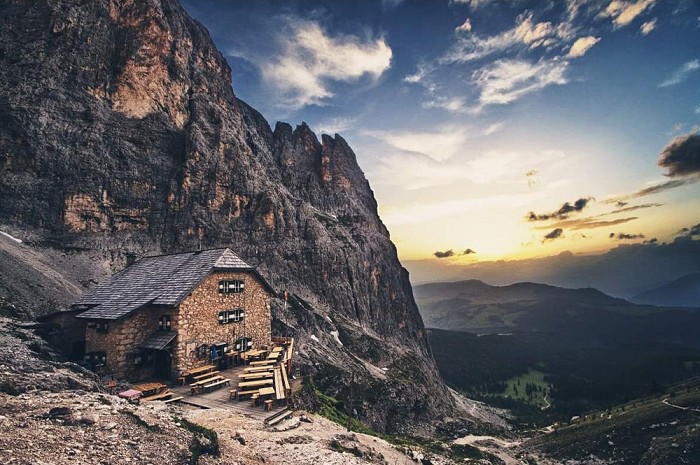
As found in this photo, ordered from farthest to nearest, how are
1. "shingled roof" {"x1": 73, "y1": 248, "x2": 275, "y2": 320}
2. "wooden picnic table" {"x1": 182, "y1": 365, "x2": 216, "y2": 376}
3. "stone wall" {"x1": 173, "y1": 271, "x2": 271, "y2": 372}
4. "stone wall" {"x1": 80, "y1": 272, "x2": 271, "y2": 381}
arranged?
"shingled roof" {"x1": 73, "y1": 248, "x2": 275, "y2": 320} < "stone wall" {"x1": 173, "y1": 271, "x2": 271, "y2": 372} < "stone wall" {"x1": 80, "y1": 272, "x2": 271, "y2": 381} < "wooden picnic table" {"x1": 182, "y1": 365, "x2": 216, "y2": 376}

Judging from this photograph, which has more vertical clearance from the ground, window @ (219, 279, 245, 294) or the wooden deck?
window @ (219, 279, 245, 294)

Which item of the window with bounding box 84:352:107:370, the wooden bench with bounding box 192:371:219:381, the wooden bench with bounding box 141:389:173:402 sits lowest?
the wooden bench with bounding box 141:389:173:402

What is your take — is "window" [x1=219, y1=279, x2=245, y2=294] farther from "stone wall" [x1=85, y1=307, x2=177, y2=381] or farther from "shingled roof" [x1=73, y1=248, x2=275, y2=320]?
"stone wall" [x1=85, y1=307, x2=177, y2=381]

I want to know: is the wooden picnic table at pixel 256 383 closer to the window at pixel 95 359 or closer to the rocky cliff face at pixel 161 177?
the window at pixel 95 359

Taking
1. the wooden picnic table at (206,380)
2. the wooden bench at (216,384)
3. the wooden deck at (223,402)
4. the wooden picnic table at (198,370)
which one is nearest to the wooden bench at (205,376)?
the wooden picnic table at (206,380)

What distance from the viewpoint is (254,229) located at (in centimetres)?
9356

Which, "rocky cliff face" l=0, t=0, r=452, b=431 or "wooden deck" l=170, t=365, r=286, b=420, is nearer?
"wooden deck" l=170, t=365, r=286, b=420

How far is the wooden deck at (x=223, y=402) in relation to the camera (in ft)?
65.9

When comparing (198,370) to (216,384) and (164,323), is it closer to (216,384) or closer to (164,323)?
(216,384)

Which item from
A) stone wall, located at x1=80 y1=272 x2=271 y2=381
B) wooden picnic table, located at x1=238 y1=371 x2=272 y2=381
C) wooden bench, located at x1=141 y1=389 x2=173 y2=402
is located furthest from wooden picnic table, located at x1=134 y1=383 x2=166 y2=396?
wooden picnic table, located at x1=238 y1=371 x2=272 y2=381

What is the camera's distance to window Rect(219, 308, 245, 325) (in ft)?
95.7

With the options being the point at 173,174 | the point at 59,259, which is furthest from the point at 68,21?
the point at 59,259

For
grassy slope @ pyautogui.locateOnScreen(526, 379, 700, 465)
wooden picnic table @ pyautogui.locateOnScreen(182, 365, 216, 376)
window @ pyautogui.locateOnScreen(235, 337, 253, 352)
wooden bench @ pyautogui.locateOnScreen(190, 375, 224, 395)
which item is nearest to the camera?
wooden bench @ pyautogui.locateOnScreen(190, 375, 224, 395)

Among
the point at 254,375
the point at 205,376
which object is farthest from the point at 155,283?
the point at 254,375
